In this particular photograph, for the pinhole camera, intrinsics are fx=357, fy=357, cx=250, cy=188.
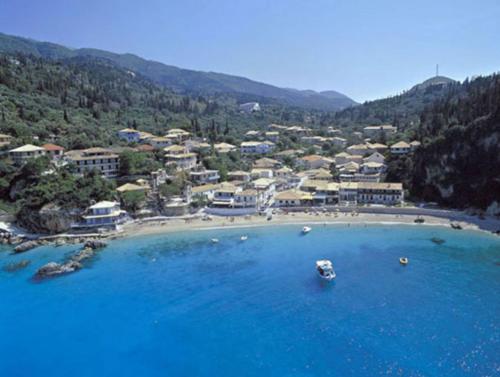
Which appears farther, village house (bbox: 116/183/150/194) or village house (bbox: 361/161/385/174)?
village house (bbox: 361/161/385/174)

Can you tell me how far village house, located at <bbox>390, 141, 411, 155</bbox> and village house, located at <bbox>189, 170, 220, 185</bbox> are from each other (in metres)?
35.4

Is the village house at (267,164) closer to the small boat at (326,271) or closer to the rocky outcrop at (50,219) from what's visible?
the rocky outcrop at (50,219)

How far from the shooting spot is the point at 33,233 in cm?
4616

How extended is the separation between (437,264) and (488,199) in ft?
69.3

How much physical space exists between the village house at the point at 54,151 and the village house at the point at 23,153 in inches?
60.8

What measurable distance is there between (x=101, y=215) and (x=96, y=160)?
1549cm

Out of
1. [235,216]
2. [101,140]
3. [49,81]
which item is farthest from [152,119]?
[235,216]

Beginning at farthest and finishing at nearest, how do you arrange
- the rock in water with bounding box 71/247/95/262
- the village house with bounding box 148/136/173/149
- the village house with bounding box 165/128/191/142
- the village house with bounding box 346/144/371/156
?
1. the village house with bounding box 165/128/191/142
2. the village house with bounding box 346/144/371/156
3. the village house with bounding box 148/136/173/149
4. the rock in water with bounding box 71/247/95/262

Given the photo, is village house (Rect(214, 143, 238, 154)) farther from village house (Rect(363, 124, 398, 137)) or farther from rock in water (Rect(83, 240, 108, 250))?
village house (Rect(363, 124, 398, 137))

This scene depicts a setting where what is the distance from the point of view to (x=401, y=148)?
69.4 metres

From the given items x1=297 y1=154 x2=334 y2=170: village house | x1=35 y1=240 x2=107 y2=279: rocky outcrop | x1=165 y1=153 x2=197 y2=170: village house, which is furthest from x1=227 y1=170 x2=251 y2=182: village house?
x1=35 y1=240 x2=107 y2=279: rocky outcrop

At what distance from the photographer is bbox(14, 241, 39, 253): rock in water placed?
4119 cm

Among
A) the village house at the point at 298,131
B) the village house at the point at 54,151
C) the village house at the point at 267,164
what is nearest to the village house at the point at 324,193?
the village house at the point at 267,164

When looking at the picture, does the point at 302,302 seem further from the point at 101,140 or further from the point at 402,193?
the point at 101,140
